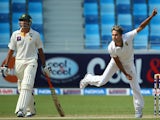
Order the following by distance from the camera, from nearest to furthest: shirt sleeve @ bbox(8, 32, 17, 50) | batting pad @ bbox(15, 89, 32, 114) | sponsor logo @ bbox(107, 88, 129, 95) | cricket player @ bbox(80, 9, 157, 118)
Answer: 1. cricket player @ bbox(80, 9, 157, 118)
2. batting pad @ bbox(15, 89, 32, 114)
3. shirt sleeve @ bbox(8, 32, 17, 50)
4. sponsor logo @ bbox(107, 88, 129, 95)

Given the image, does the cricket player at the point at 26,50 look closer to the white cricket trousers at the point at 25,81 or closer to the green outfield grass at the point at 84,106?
the white cricket trousers at the point at 25,81

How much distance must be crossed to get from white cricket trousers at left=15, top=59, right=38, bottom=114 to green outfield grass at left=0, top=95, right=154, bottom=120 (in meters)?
1.12

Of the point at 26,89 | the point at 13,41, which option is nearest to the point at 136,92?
the point at 26,89

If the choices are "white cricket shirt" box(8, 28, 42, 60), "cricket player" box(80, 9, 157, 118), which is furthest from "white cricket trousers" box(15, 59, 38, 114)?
"cricket player" box(80, 9, 157, 118)

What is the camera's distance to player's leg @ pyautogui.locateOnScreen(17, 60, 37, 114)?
1112 cm

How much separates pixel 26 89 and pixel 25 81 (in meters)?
0.15

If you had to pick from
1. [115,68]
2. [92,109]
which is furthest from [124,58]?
[92,109]

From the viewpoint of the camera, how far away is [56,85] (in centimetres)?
1956

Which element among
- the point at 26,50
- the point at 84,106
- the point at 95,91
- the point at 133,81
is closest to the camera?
the point at 133,81

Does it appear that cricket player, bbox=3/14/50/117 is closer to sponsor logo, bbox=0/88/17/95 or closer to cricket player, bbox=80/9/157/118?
cricket player, bbox=80/9/157/118

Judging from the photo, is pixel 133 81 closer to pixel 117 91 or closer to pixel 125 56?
pixel 125 56

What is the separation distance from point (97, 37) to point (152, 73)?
15.5ft

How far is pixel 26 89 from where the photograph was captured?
11.3 metres

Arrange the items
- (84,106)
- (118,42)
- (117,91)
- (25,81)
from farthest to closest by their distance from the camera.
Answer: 1. (117,91)
2. (84,106)
3. (25,81)
4. (118,42)
